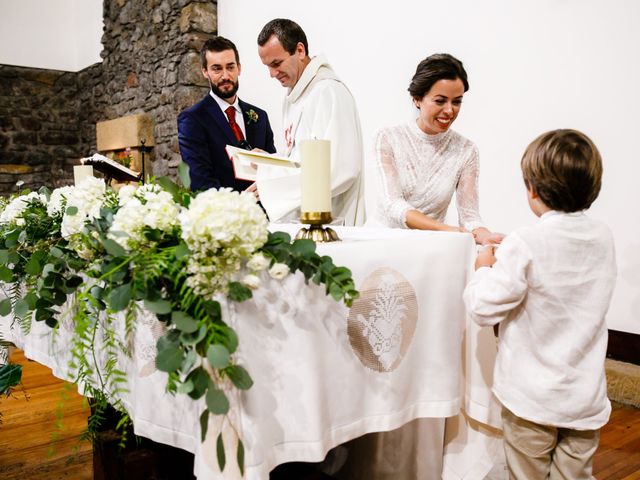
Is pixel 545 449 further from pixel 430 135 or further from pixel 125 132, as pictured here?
pixel 125 132

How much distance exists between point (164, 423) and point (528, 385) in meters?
0.88

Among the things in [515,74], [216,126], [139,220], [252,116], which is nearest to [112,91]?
[252,116]

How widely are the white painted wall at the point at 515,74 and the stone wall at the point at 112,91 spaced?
68.2 inches

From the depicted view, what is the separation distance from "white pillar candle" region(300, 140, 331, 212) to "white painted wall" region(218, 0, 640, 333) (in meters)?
2.39

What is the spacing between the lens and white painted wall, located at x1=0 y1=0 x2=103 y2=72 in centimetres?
850

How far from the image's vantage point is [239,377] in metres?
0.93

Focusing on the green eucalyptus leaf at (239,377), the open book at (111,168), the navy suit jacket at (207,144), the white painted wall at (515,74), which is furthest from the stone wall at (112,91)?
the green eucalyptus leaf at (239,377)

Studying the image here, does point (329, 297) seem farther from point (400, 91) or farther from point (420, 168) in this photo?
point (400, 91)

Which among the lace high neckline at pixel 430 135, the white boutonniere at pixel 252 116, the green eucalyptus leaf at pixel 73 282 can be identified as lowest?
the green eucalyptus leaf at pixel 73 282

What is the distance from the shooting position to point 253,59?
18.8 feet

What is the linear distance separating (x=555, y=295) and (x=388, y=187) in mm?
924

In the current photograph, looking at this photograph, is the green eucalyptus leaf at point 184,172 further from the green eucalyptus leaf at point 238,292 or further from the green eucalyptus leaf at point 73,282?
the green eucalyptus leaf at point 73,282

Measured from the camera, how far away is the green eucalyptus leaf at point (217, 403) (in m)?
0.88

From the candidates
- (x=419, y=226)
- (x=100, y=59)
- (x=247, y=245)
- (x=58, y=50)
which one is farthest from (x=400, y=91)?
(x=58, y=50)
